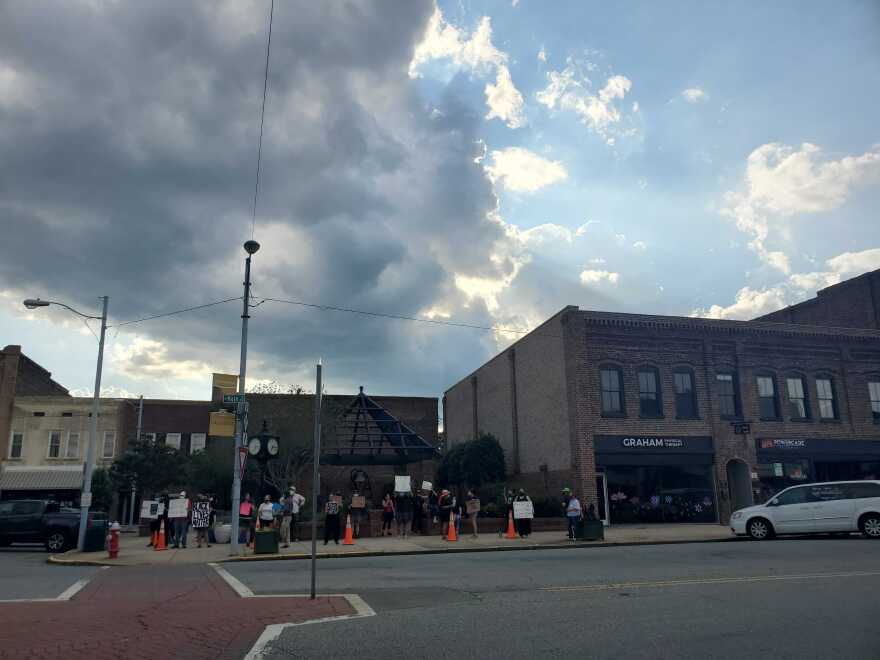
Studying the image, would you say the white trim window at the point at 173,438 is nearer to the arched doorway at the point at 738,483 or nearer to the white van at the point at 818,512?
the arched doorway at the point at 738,483

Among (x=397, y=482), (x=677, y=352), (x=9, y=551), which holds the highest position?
(x=677, y=352)

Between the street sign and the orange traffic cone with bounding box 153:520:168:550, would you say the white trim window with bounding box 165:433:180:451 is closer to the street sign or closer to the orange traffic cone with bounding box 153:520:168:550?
the orange traffic cone with bounding box 153:520:168:550

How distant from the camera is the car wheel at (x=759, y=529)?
69.1 feet

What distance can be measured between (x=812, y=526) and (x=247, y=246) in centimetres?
1763

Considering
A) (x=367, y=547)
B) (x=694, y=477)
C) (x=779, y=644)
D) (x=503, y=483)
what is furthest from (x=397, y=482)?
(x=779, y=644)

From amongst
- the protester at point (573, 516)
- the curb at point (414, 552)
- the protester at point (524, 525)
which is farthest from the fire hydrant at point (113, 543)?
the protester at point (573, 516)

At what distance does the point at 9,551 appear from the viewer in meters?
22.6

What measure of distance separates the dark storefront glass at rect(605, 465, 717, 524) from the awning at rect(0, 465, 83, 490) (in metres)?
32.2

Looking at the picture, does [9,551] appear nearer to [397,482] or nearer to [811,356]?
[397,482]

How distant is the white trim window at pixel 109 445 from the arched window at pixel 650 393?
115 ft

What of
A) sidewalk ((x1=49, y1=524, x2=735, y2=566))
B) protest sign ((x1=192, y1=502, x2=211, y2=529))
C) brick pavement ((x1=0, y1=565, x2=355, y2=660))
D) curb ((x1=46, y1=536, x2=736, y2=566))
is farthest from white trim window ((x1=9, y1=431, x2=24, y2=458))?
brick pavement ((x1=0, y1=565, x2=355, y2=660))

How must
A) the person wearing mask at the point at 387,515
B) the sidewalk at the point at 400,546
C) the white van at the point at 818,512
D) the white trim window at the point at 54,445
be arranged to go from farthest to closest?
the white trim window at the point at 54,445, the person wearing mask at the point at 387,515, the white van at the point at 818,512, the sidewalk at the point at 400,546

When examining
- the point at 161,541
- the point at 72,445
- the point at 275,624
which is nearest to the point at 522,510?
the point at 161,541

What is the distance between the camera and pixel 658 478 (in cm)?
2839
